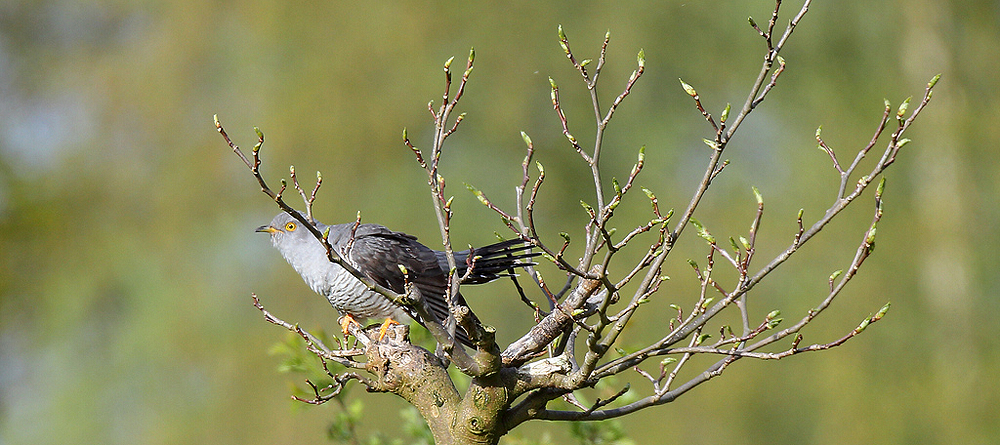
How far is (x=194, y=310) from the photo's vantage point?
4.41 metres

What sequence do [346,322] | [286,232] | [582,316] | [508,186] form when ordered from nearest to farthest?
[582,316], [346,322], [286,232], [508,186]

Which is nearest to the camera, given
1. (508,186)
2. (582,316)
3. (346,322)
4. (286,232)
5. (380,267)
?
(582,316)

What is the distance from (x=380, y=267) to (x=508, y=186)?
228cm

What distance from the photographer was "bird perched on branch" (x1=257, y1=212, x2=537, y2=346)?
5.84 feet

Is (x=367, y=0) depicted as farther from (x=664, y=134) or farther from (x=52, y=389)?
(x=52, y=389)

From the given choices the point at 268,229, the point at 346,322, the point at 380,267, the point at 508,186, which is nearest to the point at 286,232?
the point at 268,229

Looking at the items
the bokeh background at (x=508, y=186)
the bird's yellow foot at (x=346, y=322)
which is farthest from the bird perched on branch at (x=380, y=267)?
the bokeh background at (x=508, y=186)

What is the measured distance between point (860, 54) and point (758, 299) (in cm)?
175

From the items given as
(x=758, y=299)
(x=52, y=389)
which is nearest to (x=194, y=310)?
(x=52, y=389)

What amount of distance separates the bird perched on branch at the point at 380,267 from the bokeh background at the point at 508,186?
169 centimetres

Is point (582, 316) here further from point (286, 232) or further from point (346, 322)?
point (286, 232)

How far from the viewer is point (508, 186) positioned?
406cm

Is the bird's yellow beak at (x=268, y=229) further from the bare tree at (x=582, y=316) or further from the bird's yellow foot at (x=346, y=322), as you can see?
the bare tree at (x=582, y=316)

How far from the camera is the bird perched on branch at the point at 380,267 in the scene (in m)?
1.78
